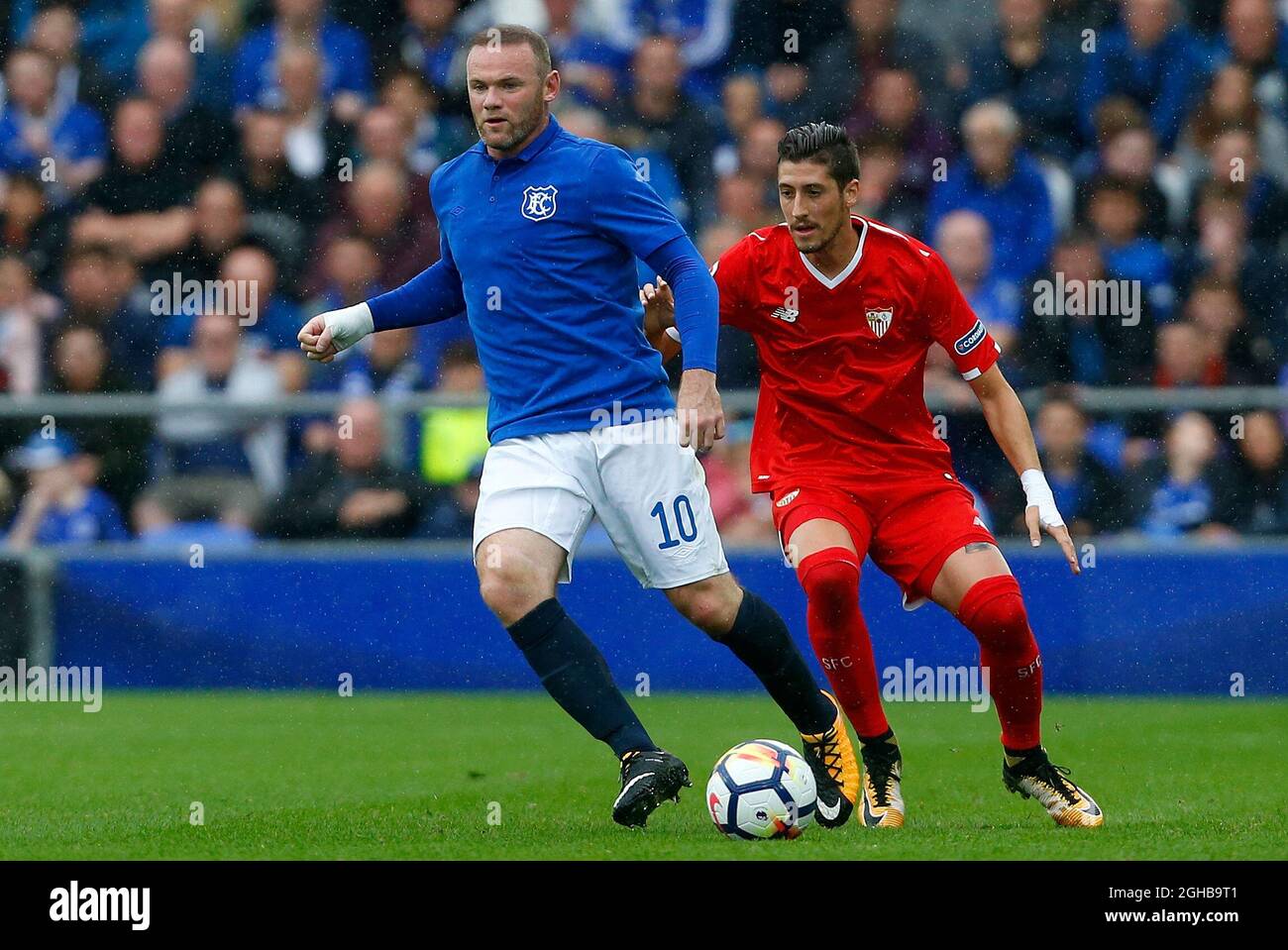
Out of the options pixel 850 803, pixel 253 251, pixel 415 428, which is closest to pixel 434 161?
pixel 253 251

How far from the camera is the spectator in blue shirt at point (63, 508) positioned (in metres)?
10.3

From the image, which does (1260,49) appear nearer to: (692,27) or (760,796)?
(692,27)

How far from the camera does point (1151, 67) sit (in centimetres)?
1155

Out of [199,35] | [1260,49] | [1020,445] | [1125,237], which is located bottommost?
[1020,445]

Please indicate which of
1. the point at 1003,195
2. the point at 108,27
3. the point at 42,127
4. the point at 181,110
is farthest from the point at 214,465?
the point at 1003,195

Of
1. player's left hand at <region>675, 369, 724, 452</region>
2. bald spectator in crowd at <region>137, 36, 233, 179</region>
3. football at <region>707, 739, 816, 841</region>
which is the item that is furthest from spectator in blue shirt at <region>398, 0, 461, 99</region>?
football at <region>707, 739, 816, 841</region>

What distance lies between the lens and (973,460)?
9.88m

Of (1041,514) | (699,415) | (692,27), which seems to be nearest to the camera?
(699,415)

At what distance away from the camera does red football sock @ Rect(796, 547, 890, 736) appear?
5723 mm

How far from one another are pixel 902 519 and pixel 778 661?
60cm

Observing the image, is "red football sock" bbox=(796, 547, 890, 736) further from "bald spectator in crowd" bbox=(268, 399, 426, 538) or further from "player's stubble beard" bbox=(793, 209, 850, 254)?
"bald spectator in crowd" bbox=(268, 399, 426, 538)

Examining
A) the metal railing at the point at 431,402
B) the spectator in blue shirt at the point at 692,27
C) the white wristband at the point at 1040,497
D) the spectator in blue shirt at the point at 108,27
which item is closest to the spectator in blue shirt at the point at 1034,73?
the spectator in blue shirt at the point at 692,27

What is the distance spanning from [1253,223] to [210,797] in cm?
698

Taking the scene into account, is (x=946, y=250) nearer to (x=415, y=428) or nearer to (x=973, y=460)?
(x=973, y=460)
